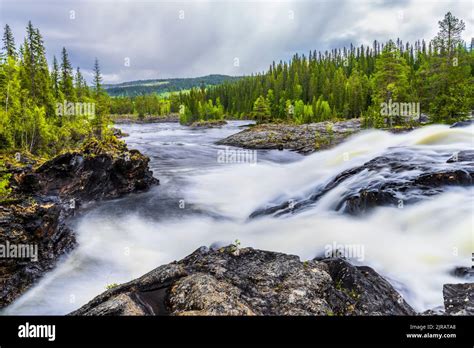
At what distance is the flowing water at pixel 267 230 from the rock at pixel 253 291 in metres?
1.70

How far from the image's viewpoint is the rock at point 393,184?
10141 mm

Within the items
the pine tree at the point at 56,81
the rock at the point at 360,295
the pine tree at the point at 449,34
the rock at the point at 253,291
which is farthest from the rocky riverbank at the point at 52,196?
the pine tree at the point at 449,34

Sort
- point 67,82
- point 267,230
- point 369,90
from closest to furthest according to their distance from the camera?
point 267,230 < point 67,82 < point 369,90

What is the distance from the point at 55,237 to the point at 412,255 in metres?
10.3

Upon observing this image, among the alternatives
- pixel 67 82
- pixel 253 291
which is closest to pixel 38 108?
pixel 67 82

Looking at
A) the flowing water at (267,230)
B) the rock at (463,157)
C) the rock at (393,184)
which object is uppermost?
the rock at (463,157)

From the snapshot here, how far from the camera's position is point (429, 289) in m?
6.13

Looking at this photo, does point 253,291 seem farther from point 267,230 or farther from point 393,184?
point 393,184

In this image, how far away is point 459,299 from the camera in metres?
4.86

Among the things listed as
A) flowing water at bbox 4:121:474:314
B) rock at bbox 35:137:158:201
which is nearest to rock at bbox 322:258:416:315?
flowing water at bbox 4:121:474:314

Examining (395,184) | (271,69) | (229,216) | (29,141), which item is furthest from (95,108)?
(271,69)

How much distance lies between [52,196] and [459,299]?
1387cm

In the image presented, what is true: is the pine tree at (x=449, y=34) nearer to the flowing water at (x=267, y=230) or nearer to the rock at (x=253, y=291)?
the flowing water at (x=267, y=230)
